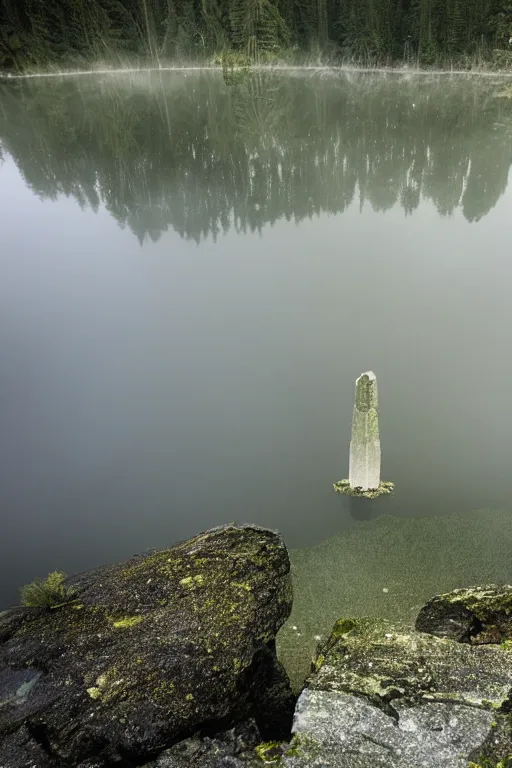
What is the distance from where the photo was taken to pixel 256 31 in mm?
115562

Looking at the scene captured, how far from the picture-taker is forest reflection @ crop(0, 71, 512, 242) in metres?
37.8

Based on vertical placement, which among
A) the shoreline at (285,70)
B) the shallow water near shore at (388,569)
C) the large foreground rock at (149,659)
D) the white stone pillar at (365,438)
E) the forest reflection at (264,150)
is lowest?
the shallow water near shore at (388,569)

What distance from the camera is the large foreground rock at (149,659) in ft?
18.0

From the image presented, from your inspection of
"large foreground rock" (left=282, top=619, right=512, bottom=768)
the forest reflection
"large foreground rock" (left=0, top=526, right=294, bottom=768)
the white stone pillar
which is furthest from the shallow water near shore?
the forest reflection

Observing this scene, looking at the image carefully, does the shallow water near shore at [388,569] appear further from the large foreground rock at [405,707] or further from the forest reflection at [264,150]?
the forest reflection at [264,150]

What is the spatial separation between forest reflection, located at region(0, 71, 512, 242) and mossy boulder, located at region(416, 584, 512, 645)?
93.7 ft

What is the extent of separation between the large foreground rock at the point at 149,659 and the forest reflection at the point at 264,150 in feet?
92.0

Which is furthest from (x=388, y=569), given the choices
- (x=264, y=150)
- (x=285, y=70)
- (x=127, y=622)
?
(x=285, y=70)

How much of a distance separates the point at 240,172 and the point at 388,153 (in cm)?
1318

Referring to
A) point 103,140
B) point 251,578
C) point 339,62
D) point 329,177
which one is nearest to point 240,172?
point 329,177

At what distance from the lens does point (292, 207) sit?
36.9 m

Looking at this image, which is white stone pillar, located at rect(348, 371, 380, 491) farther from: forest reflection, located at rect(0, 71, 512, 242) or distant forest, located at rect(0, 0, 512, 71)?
distant forest, located at rect(0, 0, 512, 71)

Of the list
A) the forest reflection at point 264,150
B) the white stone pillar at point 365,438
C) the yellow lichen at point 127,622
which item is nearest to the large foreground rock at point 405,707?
the yellow lichen at point 127,622

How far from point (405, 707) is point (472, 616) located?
8.21ft
